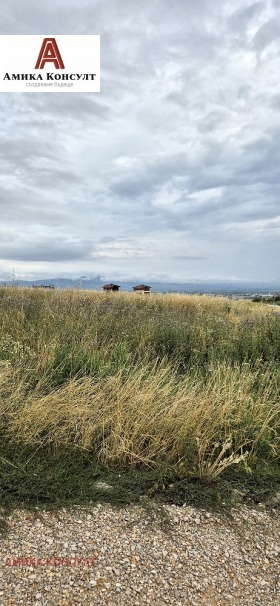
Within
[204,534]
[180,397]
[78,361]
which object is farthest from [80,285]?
[204,534]

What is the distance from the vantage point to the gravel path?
2078 millimetres

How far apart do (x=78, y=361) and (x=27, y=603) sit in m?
3.41

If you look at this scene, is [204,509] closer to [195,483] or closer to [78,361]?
[195,483]

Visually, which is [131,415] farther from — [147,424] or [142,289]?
[142,289]

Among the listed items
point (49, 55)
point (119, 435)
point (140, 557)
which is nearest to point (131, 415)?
point (119, 435)

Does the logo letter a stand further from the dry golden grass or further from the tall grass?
the dry golden grass

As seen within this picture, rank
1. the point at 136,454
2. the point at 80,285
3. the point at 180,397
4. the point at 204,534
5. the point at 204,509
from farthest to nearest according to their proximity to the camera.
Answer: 1. the point at 80,285
2. the point at 180,397
3. the point at 136,454
4. the point at 204,509
5. the point at 204,534

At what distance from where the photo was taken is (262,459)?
351 cm

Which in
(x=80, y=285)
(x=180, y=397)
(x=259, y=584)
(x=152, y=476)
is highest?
(x=80, y=285)

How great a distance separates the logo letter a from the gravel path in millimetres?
10721

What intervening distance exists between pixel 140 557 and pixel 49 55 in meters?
11.2

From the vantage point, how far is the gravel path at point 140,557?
81.8 inches

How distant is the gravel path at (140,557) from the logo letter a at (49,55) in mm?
10721

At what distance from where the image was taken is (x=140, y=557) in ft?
7.57
